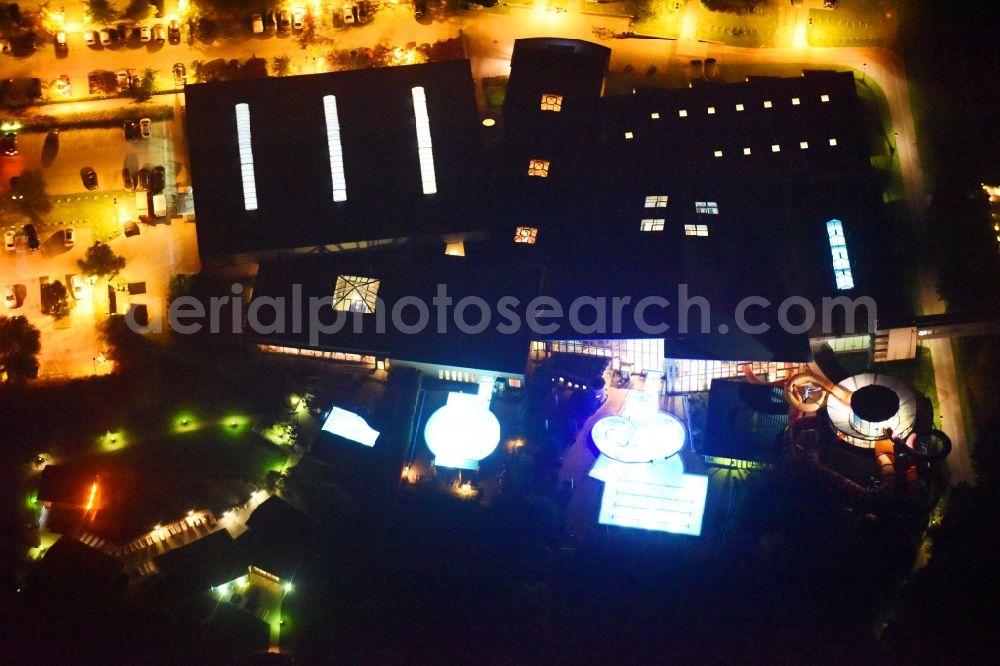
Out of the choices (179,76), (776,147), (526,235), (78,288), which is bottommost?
(78,288)

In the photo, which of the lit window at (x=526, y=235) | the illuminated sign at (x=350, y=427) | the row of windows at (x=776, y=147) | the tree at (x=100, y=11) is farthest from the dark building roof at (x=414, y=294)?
the tree at (x=100, y=11)

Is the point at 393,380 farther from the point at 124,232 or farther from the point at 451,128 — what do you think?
the point at 124,232

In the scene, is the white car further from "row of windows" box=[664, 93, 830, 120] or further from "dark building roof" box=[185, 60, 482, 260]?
"row of windows" box=[664, 93, 830, 120]

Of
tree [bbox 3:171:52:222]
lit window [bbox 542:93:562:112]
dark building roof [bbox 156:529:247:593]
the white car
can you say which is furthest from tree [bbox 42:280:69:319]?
lit window [bbox 542:93:562:112]

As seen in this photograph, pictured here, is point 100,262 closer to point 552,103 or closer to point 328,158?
point 328,158

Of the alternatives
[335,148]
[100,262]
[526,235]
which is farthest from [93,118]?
[526,235]

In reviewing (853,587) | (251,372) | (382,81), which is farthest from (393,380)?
(853,587)

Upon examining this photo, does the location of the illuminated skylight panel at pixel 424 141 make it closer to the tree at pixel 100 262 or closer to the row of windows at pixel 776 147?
the row of windows at pixel 776 147
